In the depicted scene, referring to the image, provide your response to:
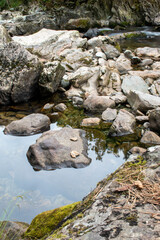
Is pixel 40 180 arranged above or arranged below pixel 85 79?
below

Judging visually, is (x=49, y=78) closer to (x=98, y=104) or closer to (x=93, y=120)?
(x=98, y=104)

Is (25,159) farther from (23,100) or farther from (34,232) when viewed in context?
(23,100)

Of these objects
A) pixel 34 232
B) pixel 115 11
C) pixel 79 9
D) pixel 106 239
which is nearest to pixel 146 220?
pixel 106 239

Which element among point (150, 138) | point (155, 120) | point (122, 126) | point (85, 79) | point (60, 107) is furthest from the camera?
point (85, 79)

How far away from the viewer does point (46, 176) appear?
407 cm

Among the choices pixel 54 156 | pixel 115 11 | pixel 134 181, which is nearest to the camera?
pixel 134 181

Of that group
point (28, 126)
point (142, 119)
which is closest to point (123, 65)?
point (142, 119)

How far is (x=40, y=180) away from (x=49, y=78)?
162 inches

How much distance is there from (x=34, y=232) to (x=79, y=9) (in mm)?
31227

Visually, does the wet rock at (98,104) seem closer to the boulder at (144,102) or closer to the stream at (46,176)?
the boulder at (144,102)

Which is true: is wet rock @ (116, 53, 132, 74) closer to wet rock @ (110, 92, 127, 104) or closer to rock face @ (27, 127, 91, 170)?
wet rock @ (110, 92, 127, 104)

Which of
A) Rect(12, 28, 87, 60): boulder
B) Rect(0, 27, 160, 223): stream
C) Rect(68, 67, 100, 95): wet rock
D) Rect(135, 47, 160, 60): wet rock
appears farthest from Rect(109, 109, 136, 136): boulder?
Rect(135, 47, 160, 60): wet rock

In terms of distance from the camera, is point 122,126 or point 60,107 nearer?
point 122,126

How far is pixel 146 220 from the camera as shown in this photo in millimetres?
1348
